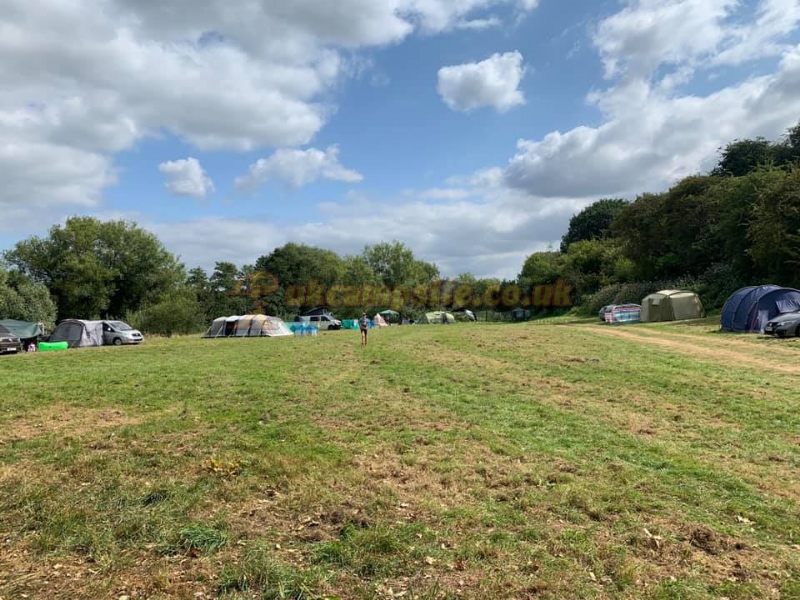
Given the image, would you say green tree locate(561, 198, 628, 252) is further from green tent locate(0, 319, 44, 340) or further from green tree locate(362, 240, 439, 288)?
green tent locate(0, 319, 44, 340)

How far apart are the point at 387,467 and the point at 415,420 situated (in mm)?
1997

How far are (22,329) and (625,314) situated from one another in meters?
35.8

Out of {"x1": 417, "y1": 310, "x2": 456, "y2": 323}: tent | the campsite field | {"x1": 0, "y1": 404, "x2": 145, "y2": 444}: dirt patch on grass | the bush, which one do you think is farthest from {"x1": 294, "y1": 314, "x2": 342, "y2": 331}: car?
{"x1": 0, "y1": 404, "x2": 145, "y2": 444}: dirt patch on grass

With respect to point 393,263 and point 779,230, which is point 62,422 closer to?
point 779,230

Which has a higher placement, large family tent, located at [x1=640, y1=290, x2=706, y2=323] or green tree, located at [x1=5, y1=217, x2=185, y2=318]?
green tree, located at [x1=5, y1=217, x2=185, y2=318]

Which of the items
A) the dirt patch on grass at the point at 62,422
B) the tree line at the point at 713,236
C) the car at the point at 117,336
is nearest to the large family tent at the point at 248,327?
the car at the point at 117,336

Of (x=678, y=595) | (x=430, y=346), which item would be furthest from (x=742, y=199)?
(x=678, y=595)

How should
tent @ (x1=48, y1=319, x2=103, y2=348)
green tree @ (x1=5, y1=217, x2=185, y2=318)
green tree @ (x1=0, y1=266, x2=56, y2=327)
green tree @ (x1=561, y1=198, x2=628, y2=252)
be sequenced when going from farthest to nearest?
green tree @ (x1=561, y1=198, x2=628, y2=252)
green tree @ (x1=5, y1=217, x2=185, y2=318)
green tree @ (x1=0, y1=266, x2=56, y2=327)
tent @ (x1=48, y1=319, x2=103, y2=348)

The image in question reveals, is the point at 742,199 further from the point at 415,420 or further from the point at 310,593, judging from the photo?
the point at 310,593

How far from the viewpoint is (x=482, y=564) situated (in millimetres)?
3332

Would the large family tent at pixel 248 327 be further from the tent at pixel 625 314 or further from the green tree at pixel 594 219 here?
the green tree at pixel 594 219

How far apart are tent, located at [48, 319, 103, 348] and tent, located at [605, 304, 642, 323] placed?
32.6 m

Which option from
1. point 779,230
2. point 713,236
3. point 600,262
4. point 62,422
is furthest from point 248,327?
point 600,262

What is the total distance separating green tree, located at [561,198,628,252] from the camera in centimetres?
7538
